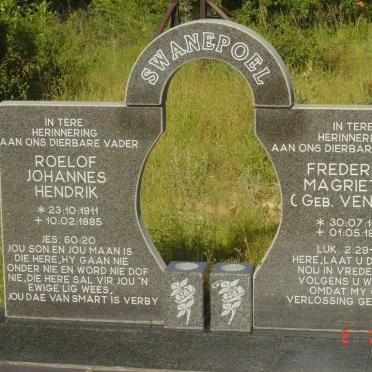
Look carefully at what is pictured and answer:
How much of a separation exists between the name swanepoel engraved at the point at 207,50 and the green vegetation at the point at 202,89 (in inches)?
64.7

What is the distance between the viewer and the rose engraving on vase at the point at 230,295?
19.1 ft

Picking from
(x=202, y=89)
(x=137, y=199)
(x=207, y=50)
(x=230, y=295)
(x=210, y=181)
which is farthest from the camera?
(x=202, y=89)

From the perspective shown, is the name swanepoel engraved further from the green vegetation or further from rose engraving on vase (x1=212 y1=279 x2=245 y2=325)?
the green vegetation

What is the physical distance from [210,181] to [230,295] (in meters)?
2.64

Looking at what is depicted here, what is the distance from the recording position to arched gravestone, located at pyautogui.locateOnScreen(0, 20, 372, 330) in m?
5.70

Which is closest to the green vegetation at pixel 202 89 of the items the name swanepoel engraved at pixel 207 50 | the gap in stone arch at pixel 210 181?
the gap in stone arch at pixel 210 181

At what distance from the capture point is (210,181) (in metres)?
8.40

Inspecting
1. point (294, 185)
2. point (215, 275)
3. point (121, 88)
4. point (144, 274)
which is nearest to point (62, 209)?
point (144, 274)

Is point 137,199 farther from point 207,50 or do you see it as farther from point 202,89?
point 202,89

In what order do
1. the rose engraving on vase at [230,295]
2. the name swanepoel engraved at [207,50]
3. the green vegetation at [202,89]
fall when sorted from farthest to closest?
the green vegetation at [202,89] < the rose engraving on vase at [230,295] < the name swanepoel engraved at [207,50]

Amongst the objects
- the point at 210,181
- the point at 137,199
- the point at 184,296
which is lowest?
the point at 184,296

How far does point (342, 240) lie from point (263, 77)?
108 centimetres

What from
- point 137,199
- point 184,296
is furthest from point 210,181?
point 184,296

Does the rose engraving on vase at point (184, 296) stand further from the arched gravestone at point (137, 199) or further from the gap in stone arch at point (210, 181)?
the gap in stone arch at point (210, 181)
